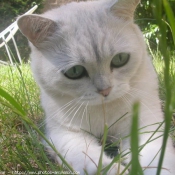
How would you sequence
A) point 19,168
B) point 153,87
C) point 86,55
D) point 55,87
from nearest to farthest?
point 19,168
point 86,55
point 55,87
point 153,87

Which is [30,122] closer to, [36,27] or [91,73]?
[91,73]

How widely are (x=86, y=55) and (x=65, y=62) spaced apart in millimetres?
96

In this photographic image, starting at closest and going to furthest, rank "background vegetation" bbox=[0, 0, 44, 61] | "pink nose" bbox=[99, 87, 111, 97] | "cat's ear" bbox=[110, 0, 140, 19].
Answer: "pink nose" bbox=[99, 87, 111, 97] → "cat's ear" bbox=[110, 0, 140, 19] → "background vegetation" bbox=[0, 0, 44, 61]

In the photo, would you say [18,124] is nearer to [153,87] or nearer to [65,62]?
[65,62]

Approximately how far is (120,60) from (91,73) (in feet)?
0.46

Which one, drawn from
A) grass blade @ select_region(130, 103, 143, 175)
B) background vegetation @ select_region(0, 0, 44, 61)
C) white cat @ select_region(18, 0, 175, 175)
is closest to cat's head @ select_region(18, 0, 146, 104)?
white cat @ select_region(18, 0, 175, 175)

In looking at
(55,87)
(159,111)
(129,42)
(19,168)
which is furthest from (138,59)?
(19,168)

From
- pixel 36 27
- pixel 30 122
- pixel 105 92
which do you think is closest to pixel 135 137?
pixel 30 122

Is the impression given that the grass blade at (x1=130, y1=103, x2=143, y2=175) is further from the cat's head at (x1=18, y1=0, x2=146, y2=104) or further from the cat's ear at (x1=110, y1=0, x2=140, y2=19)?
the cat's ear at (x1=110, y1=0, x2=140, y2=19)

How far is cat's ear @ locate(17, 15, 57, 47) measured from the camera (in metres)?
1.10

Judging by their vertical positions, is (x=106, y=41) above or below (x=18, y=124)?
above

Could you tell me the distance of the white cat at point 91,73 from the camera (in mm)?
1036

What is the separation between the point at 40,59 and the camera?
1215 mm

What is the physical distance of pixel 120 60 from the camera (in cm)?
110
